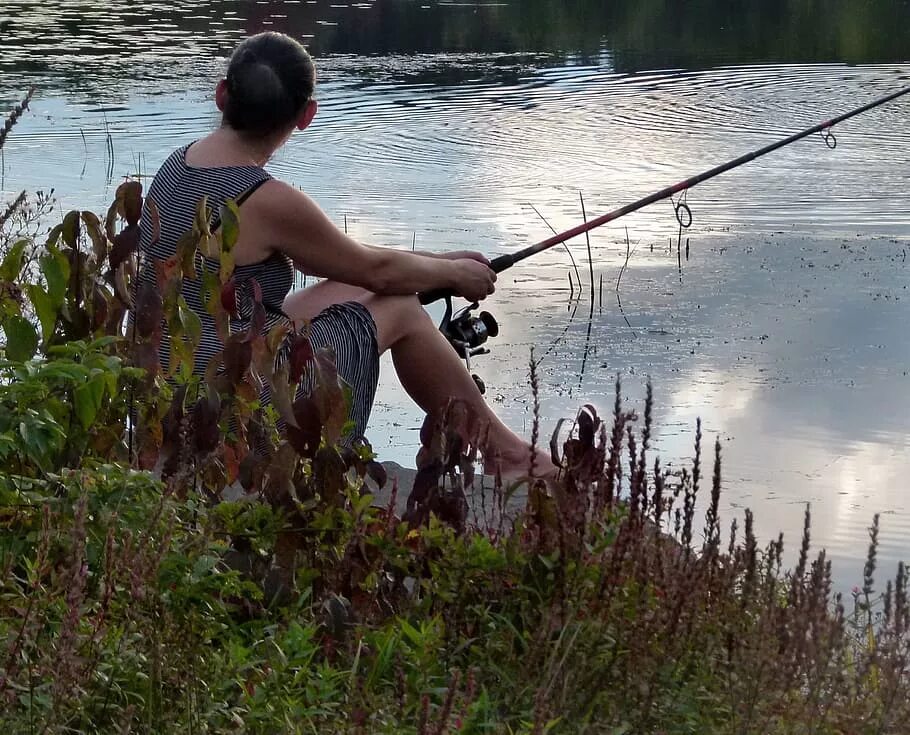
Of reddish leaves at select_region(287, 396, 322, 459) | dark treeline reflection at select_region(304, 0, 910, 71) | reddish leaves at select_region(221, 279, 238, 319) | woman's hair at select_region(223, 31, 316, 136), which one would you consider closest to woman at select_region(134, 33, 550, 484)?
woman's hair at select_region(223, 31, 316, 136)

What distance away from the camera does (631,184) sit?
9539mm

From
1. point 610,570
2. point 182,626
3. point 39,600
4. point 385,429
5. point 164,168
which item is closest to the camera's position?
point 39,600

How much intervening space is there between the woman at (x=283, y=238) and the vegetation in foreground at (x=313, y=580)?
2.10 ft

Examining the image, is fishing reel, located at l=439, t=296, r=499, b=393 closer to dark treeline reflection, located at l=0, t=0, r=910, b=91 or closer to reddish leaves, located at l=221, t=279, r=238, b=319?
reddish leaves, located at l=221, t=279, r=238, b=319

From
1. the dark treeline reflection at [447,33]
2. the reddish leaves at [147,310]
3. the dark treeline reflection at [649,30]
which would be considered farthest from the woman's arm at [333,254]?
the dark treeline reflection at [649,30]

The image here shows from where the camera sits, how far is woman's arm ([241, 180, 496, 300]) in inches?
139

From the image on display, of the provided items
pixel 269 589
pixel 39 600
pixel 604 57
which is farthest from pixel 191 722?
pixel 604 57

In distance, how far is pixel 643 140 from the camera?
37.5 ft

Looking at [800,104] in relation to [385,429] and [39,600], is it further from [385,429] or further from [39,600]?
[39,600]

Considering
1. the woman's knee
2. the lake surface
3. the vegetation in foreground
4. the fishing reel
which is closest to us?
the vegetation in foreground

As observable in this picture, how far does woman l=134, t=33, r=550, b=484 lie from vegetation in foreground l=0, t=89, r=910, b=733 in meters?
0.64

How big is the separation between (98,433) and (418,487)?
1.92 ft

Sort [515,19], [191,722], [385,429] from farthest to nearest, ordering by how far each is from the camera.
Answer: [515,19] < [385,429] < [191,722]

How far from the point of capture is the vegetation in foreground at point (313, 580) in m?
2.07
